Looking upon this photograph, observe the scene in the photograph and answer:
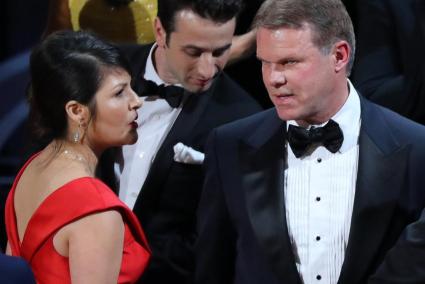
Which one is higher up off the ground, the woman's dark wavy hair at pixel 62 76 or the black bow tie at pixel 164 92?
the woman's dark wavy hair at pixel 62 76

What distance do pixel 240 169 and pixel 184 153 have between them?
0.38 meters

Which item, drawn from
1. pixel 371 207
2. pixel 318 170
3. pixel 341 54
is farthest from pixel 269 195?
pixel 341 54

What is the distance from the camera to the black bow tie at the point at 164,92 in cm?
310

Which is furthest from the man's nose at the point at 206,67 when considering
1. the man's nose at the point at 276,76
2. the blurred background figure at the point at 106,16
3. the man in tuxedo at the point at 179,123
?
the man's nose at the point at 276,76

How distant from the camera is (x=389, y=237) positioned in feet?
8.13

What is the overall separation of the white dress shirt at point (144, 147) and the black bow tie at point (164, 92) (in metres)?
0.03

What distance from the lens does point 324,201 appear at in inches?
99.4

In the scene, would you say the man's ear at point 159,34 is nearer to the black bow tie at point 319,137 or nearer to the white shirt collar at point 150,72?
the white shirt collar at point 150,72

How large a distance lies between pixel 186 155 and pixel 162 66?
0.36m

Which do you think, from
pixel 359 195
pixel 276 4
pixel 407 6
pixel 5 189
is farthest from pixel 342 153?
pixel 5 189

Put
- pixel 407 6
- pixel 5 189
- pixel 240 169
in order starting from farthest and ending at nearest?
pixel 5 189 < pixel 407 6 < pixel 240 169

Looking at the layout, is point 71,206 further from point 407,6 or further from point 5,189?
point 5,189

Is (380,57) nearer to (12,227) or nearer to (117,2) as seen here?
(117,2)

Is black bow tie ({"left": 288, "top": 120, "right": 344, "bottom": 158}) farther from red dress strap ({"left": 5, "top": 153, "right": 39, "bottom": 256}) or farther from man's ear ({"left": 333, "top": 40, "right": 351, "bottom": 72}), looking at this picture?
red dress strap ({"left": 5, "top": 153, "right": 39, "bottom": 256})
